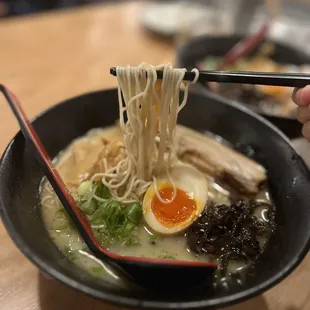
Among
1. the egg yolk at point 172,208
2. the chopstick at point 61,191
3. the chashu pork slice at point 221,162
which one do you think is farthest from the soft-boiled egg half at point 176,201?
the chopstick at point 61,191

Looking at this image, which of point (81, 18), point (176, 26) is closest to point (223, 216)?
point (176, 26)

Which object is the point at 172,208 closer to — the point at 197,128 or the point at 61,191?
the point at 61,191

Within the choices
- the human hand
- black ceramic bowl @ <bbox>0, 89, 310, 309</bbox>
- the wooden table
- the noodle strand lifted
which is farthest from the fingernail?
the wooden table

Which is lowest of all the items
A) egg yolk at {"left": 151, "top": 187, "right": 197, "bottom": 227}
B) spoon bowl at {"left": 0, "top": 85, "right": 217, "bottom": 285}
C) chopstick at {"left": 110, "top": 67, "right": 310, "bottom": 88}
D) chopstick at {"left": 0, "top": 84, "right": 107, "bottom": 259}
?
egg yolk at {"left": 151, "top": 187, "right": 197, "bottom": 227}

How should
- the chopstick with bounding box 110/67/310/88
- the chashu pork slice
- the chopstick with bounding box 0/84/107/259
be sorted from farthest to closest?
1. the chashu pork slice
2. the chopstick with bounding box 110/67/310/88
3. the chopstick with bounding box 0/84/107/259

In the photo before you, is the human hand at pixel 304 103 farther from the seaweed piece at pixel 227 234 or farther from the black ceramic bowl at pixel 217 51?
the black ceramic bowl at pixel 217 51

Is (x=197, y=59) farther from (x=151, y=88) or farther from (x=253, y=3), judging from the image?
(x=151, y=88)

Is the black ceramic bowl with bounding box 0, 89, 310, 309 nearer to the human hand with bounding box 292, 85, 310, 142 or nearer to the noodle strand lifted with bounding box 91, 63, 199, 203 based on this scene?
the human hand with bounding box 292, 85, 310, 142
